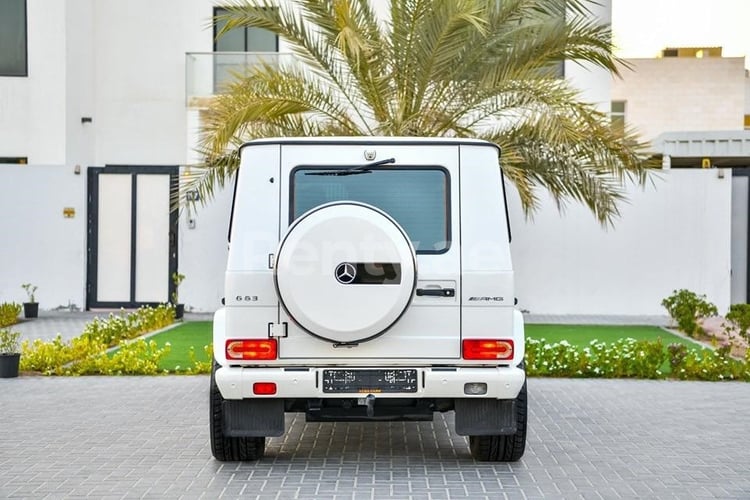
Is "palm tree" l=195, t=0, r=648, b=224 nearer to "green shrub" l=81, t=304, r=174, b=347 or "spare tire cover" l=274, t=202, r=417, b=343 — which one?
"green shrub" l=81, t=304, r=174, b=347

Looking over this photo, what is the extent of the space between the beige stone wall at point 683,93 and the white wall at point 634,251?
2426 cm

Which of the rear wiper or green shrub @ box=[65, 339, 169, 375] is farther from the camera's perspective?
green shrub @ box=[65, 339, 169, 375]

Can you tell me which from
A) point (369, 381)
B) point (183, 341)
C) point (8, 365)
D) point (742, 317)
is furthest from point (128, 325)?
point (369, 381)

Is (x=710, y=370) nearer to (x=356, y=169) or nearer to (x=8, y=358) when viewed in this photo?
(x=356, y=169)

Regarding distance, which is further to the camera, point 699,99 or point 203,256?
point 699,99

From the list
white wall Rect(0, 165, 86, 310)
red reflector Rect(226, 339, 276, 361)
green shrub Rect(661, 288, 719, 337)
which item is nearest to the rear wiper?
red reflector Rect(226, 339, 276, 361)

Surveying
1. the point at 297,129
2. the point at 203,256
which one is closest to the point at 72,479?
the point at 297,129

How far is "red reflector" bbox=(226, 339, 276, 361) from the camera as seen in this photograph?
6.26m

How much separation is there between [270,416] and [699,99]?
38061 mm

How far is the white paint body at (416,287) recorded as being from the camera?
626 centimetres

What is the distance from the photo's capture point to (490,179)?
646 centimetres

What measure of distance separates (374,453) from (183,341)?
7.11 m

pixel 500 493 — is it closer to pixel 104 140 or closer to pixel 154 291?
pixel 154 291

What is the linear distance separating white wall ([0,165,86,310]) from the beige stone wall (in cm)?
2789
